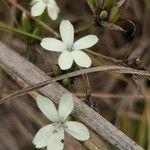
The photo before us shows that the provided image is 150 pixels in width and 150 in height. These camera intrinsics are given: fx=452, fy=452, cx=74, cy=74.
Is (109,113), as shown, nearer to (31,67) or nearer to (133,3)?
(133,3)

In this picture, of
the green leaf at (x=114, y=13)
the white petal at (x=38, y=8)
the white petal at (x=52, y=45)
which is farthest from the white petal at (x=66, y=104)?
the white petal at (x=38, y=8)

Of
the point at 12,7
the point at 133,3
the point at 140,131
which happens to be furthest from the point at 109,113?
the point at 12,7

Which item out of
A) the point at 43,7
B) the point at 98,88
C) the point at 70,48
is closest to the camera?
the point at 70,48

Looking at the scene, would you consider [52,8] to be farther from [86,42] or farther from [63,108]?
[63,108]

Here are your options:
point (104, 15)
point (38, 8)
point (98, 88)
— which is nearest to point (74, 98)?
point (104, 15)

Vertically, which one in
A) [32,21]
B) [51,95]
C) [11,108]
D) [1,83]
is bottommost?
[11,108]

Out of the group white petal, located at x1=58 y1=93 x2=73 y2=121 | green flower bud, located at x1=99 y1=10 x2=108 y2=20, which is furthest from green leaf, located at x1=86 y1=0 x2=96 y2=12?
white petal, located at x1=58 y1=93 x2=73 y2=121

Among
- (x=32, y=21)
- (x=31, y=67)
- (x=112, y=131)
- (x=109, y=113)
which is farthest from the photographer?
(x=109, y=113)
